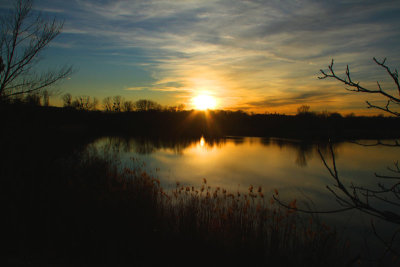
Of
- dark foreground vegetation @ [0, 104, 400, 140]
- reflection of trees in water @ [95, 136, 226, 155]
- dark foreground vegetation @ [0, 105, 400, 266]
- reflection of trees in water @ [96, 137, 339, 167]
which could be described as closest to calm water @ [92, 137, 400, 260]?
reflection of trees in water @ [96, 137, 339, 167]

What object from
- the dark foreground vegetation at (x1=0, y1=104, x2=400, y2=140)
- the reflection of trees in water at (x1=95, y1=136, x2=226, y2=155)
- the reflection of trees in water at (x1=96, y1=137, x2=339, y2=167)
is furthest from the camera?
the dark foreground vegetation at (x1=0, y1=104, x2=400, y2=140)

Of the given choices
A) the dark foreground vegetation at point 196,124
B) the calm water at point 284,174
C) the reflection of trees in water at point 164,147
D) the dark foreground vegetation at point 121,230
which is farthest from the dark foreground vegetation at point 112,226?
the dark foreground vegetation at point 196,124

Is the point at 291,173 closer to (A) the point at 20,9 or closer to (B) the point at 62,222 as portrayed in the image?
(B) the point at 62,222

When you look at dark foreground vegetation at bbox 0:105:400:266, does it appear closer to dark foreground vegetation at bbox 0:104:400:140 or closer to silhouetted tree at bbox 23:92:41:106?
silhouetted tree at bbox 23:92:41:106

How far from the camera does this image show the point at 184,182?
14.8m

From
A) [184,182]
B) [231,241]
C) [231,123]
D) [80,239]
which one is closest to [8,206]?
[80,239]

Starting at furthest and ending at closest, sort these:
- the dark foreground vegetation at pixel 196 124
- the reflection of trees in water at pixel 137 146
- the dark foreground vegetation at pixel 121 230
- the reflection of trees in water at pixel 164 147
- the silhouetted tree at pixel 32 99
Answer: the dark foreground vegetation at pixel 196 124
the reflection of trees in water at pixel 164 147
the reflection of trees in water at pixel 137 146
the silhouetted tree at pixel 32 99
the dark foreground vegetation at pixel 121 230

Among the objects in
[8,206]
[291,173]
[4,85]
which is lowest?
[291,173]

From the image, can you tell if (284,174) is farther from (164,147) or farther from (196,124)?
(196,124)

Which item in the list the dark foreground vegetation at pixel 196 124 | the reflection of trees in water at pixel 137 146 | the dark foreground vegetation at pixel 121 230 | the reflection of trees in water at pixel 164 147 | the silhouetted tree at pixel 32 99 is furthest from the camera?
the dark foreground vegetation at pixel 196 124

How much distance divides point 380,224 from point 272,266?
563 centimetres

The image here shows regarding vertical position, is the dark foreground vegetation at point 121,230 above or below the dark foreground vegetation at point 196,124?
below

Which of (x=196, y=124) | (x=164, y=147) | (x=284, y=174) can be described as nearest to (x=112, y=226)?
(x=284, y=174)

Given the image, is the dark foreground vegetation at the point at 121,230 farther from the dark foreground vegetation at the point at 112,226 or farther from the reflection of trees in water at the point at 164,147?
the reflection of trees in water at the point at 164,147
